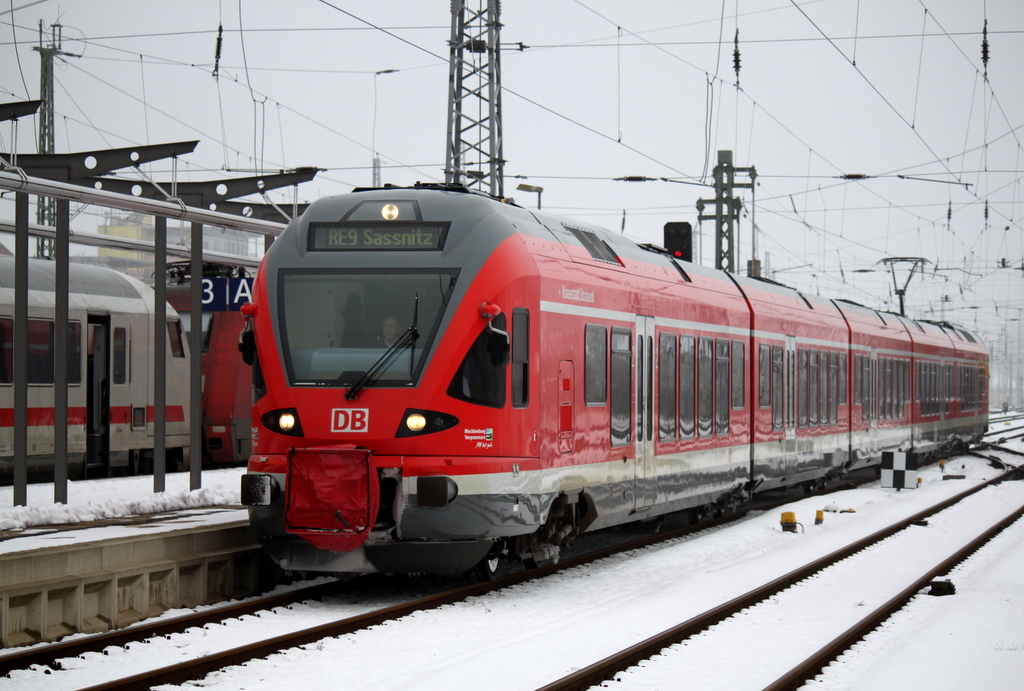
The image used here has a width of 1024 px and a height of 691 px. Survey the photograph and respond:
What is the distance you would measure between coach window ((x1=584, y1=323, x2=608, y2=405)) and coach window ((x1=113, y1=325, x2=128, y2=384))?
9246 millimetres

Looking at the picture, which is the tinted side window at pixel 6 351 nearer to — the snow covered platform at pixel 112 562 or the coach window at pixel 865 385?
the snow covered platform at pixel 112 562

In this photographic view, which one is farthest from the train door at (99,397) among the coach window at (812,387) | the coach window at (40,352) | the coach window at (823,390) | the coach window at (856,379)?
the coach window at (856,379)

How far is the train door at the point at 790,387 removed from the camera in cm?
1891

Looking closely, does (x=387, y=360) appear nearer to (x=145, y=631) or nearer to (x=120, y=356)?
(x=145, y=631)

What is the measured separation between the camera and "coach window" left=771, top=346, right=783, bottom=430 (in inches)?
714

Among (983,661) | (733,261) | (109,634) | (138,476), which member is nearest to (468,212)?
(109,634)

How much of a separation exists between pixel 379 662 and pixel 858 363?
57.7ft

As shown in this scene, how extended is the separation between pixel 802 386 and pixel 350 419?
11834mm

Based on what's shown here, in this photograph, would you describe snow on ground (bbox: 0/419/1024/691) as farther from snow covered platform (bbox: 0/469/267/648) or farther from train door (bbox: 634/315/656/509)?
train door (bbox: 634/315/656/509)

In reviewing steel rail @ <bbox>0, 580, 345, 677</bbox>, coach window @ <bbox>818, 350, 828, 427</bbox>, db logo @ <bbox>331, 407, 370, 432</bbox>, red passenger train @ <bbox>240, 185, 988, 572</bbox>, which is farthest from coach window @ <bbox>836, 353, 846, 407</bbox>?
db logo @ <bbox>331, 407, 370, 432</bbox>

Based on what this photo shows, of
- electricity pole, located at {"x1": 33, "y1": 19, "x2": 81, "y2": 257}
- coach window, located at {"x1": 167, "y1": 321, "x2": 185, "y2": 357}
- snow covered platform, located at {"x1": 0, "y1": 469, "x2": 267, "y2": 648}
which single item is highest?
electricity pole, located at {"x1": 33, "y1": 19, "x2": 81, "y2": 257}

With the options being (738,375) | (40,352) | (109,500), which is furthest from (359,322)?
(40,352)

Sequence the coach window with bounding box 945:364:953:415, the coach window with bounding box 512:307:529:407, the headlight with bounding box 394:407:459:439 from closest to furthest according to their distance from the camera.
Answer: the headlight with bounding box 394:407:459:439
the coach window with bounding box 512:307:529:407
the coach window with bounding box 945:364:953:415

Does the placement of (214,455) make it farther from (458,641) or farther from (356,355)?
(458,641)
